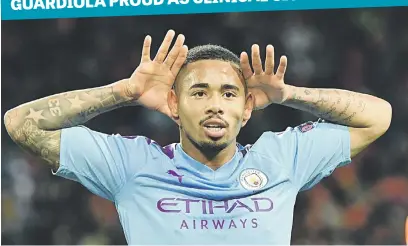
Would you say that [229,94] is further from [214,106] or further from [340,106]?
[340,106]

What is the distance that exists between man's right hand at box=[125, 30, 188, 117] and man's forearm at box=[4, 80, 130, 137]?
0.17 feet

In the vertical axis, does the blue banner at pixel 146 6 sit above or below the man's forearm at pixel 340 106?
above

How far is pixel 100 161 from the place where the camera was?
3.06 meters

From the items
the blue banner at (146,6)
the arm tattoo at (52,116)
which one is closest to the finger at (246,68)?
the arm tattoo at (52,116)

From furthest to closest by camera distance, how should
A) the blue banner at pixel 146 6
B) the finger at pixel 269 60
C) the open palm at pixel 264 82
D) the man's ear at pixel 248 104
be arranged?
the blue banner at pixel 146 6 < the man's ear at pixel 248 104 < the open palm at pixel 264 82 < the finger at pixel 269 60

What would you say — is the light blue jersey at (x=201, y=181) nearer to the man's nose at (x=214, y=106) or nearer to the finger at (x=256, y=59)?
the man's nose at (x=214, y=106)

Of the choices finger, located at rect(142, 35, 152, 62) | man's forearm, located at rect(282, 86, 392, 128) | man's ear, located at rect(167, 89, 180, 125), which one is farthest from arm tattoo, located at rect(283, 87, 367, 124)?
finger, located at rect(142, 35, 152, 62)

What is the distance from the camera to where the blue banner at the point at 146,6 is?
3.57 m

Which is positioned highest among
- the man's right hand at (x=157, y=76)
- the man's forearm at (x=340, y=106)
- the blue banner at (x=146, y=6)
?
the blue banner at (x=146, y=6)

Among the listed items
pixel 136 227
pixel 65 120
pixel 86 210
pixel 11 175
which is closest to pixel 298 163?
pixel 136 227

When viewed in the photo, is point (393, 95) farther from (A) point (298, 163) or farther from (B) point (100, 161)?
(B) point (100, 161)

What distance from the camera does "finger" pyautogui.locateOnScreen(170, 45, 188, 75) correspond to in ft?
10.2

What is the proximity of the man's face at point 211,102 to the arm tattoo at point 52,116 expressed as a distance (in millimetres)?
235

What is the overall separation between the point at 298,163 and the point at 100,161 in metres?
0.73
